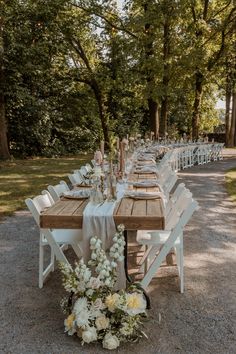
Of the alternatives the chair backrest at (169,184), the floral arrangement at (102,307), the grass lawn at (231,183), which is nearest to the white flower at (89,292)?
the floral arrangement at (102,307)

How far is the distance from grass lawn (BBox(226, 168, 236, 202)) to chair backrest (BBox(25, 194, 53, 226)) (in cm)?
514

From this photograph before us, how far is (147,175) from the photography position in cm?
635

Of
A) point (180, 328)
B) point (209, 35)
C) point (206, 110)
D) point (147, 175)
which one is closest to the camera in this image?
point (180, 328)

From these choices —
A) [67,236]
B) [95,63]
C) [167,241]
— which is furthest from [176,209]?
[95,63]

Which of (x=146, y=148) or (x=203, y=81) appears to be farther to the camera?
(x=203, y=81)

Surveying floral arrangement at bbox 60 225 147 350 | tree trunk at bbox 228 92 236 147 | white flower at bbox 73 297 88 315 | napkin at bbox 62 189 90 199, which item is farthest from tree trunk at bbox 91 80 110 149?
white flower at bbox 73 297 88 315

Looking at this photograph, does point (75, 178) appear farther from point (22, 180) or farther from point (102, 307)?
point (22, 180)

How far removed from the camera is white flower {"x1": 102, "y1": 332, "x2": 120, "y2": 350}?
289 centimetres

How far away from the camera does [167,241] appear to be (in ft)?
12.0

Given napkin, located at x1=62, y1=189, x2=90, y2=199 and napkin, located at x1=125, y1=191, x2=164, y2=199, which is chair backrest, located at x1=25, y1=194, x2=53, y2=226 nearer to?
napkin, located at x1=62, y1=189, x2=90, y2=199

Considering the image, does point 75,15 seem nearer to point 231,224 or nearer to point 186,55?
point 186,55

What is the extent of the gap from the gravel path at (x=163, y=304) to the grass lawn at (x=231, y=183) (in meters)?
3.38

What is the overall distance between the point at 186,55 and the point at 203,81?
293cm

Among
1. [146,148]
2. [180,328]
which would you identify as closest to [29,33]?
[146,148]
